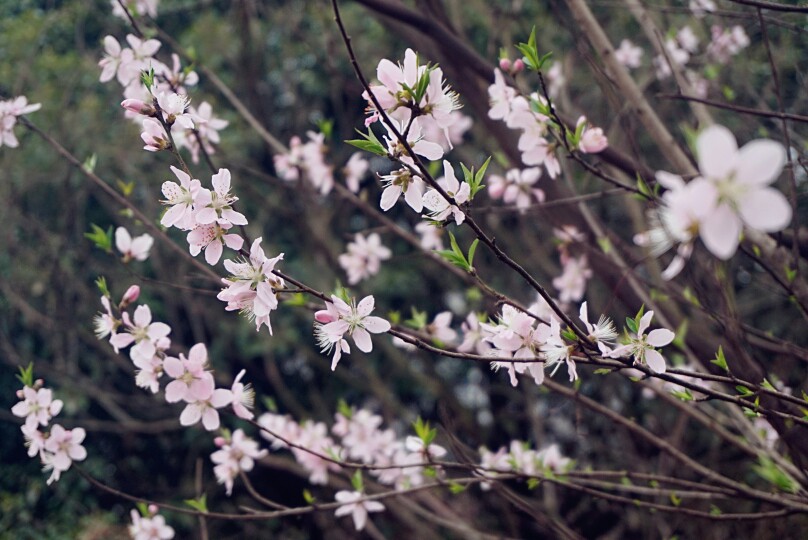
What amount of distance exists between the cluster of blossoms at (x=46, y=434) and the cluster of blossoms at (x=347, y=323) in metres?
0.81

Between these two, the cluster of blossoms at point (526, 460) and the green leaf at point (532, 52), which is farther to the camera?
the cluster of blossoms at point (526, 460)

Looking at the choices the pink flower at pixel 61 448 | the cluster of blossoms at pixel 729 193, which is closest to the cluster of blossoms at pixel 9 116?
the pink flower at pixel 61 448

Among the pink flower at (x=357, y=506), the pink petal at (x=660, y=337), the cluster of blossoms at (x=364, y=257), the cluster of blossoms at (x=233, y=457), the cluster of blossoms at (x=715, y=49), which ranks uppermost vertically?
the cluster of blossoms at (x=715, y=49)

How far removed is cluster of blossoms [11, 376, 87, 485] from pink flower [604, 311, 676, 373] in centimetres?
126

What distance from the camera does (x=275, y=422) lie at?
2.44 metres

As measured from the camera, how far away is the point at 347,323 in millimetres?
1148

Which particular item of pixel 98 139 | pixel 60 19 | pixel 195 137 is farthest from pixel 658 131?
pixel 60 19

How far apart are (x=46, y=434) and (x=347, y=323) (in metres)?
0.94

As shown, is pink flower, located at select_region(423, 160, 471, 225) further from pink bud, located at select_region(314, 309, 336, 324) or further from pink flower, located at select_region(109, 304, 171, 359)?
pink flower, located at select_region(109, 304, 171, 359)

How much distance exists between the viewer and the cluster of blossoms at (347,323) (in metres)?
1.12

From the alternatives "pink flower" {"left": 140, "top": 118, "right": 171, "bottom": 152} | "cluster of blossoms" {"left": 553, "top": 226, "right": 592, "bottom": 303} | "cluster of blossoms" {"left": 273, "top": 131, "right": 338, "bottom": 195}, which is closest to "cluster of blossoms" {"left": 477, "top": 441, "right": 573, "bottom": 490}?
"cluster of blossoms" {"left": 553, "top": 226, "right": 592, "bottom": 303}

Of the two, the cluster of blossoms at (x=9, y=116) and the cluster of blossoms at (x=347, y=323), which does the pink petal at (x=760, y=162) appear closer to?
the cluster of blossoms at (x=347, y=323)

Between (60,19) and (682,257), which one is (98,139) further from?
(682,257)

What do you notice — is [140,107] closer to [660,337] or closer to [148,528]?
[660,337]
